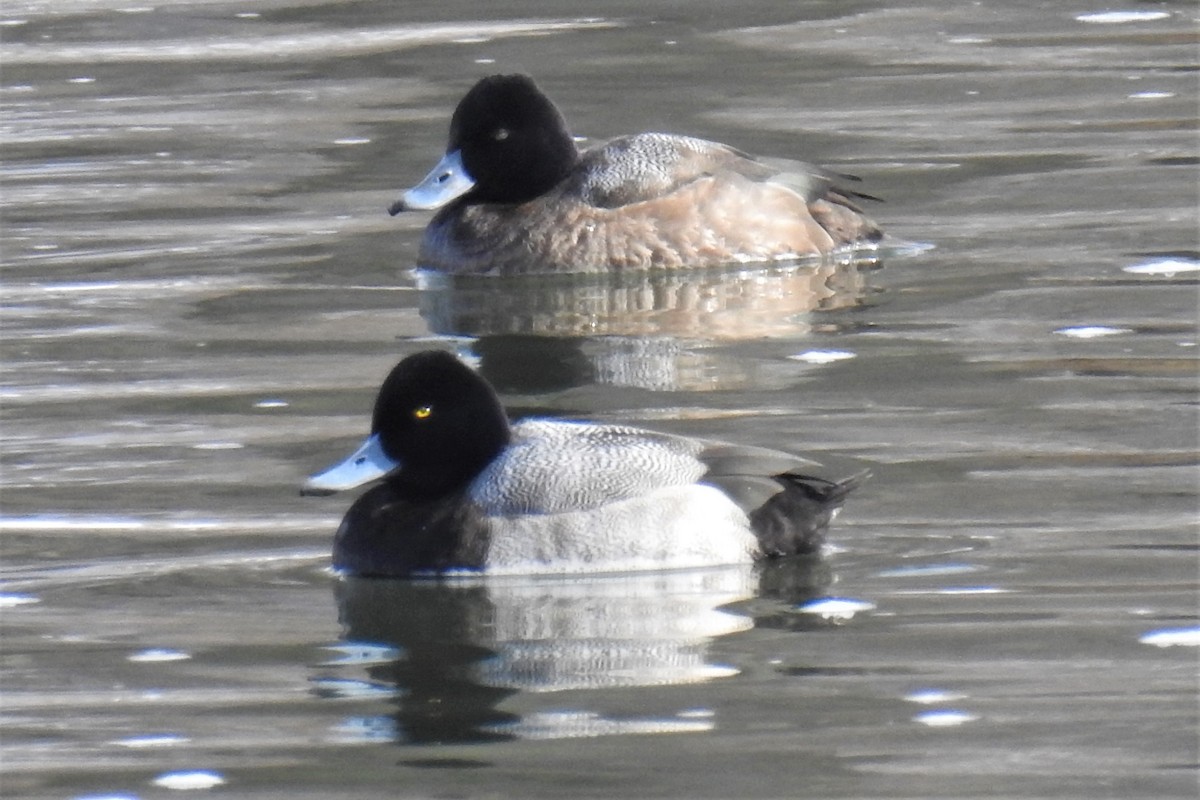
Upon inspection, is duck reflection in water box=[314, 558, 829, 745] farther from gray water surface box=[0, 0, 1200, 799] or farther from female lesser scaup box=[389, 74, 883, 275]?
female lesser scaup box=[389, 74, 883, 275]

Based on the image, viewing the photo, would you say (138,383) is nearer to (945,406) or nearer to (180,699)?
(945,406)

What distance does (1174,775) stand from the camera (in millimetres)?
5742

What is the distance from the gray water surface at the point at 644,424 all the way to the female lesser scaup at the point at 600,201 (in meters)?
0.20

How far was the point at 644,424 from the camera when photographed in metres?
9.00

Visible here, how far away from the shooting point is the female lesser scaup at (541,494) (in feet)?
24.3

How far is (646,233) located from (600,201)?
30cm

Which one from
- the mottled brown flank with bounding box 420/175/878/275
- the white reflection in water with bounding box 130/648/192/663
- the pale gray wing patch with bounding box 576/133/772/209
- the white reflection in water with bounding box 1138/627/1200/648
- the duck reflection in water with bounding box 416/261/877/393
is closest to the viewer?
the white reflection in water with bounding box 1138/627/1200/648

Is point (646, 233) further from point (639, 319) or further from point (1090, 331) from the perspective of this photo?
point (1090, 331)

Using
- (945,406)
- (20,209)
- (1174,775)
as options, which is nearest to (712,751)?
(1174,775)

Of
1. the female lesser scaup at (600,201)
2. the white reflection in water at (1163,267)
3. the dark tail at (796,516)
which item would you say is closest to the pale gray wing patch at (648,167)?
the female lesser scaup at (600,201)

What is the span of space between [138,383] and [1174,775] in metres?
5.27

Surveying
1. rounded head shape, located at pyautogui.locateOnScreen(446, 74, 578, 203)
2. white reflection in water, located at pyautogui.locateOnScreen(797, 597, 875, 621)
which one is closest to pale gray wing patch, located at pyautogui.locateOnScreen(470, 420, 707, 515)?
white reflection in water, located at pyautogui.locateOnScreen(797, 597, 875, 621)

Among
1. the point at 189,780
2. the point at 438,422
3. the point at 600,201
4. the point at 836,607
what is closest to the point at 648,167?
the point at 600,201

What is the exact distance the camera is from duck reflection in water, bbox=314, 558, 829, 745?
20.2 ft
